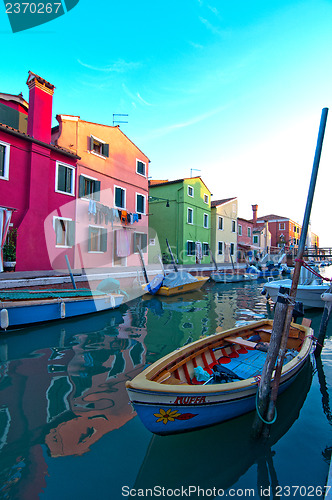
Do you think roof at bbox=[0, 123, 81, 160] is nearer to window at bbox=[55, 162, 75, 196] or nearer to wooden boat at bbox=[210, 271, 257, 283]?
window at bbox=[55, 162, 75, 196]

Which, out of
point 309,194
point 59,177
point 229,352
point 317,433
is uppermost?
point 59,177

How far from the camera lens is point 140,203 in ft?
69.2

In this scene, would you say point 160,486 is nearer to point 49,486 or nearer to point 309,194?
point 49,486

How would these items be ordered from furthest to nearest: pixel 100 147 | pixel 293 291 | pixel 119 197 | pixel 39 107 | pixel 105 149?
1. pixel 119 197
2. pixel 105 149
3. pixel 100 147
4. pixel 39 107
5. pixel 293 291

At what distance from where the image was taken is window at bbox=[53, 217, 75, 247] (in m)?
14.5

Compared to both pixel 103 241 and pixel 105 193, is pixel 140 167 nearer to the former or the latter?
pixel 105 193

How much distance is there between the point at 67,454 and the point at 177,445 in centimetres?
130

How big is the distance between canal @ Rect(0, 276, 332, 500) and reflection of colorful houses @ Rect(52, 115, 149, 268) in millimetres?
11183

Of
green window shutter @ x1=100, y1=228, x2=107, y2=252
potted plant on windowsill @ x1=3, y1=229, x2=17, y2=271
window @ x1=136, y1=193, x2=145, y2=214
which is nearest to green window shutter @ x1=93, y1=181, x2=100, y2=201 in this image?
green window shutter @ x1=100, y1=228, x2=107, y2=252

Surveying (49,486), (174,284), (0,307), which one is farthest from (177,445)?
(174,284)

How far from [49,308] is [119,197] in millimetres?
11909

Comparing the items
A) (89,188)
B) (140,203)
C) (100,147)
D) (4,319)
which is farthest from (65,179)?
(4,319)

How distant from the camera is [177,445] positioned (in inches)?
130

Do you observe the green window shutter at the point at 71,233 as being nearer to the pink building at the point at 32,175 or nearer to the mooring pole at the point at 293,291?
the pink building at the point at 32,175
